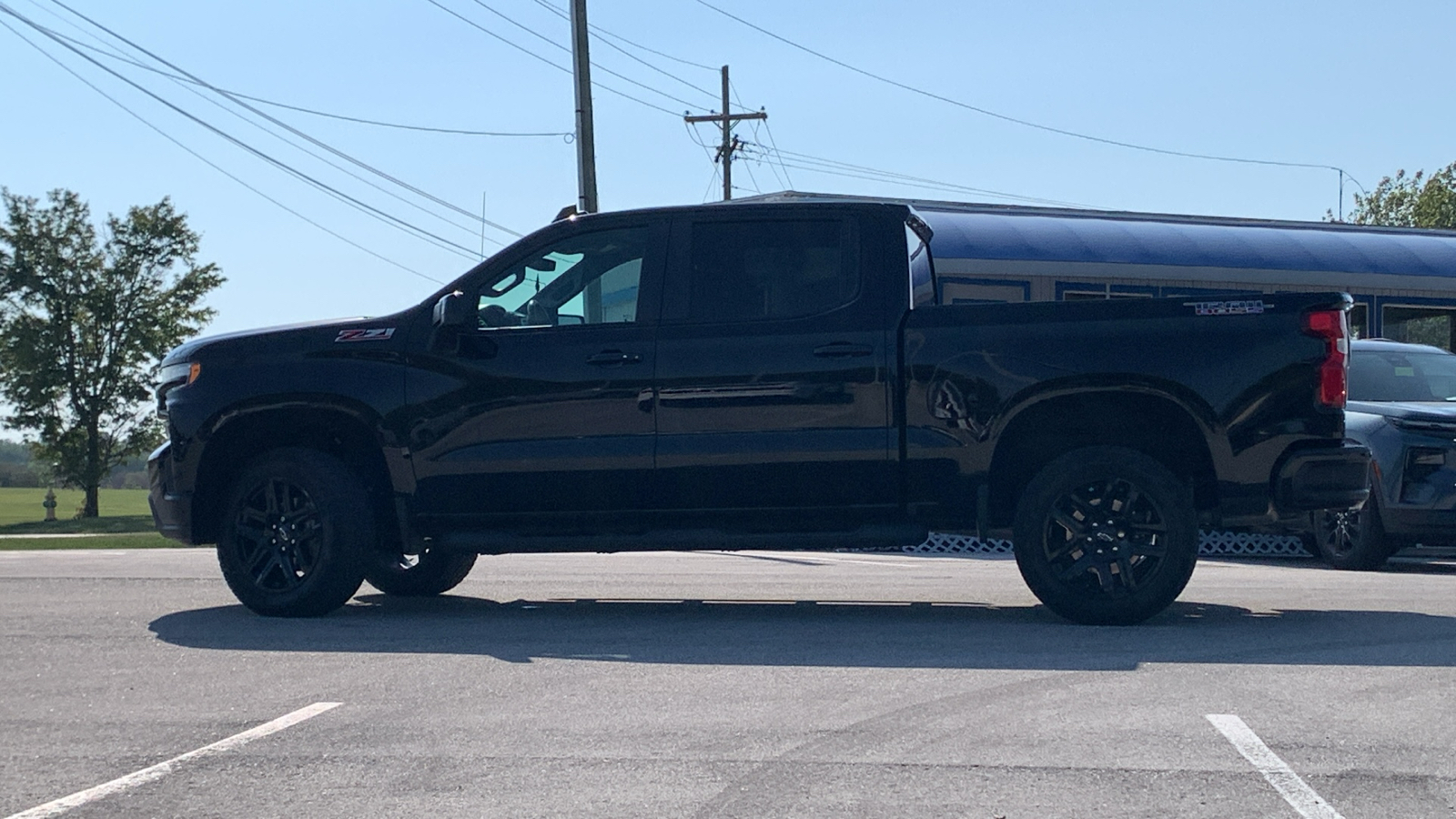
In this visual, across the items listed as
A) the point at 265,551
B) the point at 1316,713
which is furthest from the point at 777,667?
the point at 265,551

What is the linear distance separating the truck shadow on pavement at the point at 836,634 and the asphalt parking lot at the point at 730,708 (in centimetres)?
3

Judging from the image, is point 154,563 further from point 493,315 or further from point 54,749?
point 54,749

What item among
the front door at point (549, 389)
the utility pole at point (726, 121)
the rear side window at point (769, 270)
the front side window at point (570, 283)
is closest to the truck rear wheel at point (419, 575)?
the front door at point (549, 389)

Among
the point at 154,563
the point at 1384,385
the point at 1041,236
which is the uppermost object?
the point at 1041,236

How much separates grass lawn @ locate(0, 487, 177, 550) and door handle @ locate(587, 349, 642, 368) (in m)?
13.1

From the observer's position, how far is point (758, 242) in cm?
795

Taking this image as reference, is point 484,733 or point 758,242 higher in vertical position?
point 758,242

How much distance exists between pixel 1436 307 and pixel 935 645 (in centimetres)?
1597

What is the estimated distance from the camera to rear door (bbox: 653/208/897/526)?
24.8 ft

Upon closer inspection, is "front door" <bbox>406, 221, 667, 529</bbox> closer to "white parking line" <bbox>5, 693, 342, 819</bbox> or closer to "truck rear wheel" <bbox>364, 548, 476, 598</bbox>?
"truck rear wheel" <bbox>364, 548, 476, 598</bbox>

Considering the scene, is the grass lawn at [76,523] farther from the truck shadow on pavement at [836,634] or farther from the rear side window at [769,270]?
the rear side window at [769,270]

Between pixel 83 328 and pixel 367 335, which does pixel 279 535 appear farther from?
pixel 83 328

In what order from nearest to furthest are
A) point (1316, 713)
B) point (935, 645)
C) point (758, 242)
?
point (1316, 713) → point (935, 645) → point (758, 242)

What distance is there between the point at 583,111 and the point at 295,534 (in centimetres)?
1420
